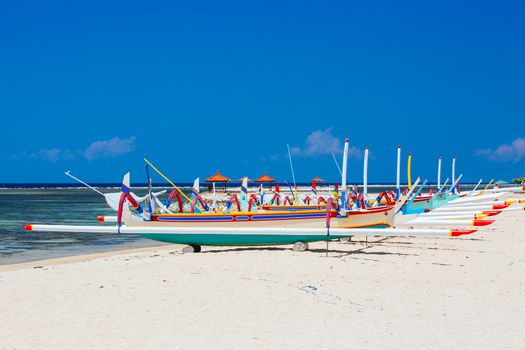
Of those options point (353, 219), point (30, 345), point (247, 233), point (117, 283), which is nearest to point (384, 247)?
point (353, 219)

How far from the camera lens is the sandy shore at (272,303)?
6.63 m

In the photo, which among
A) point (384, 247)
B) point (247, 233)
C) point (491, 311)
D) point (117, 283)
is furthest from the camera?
point (384, 247)

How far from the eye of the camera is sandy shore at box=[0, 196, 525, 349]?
21.8 ft

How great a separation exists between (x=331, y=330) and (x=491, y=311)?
2324 millimetres

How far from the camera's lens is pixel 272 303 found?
8320 mm

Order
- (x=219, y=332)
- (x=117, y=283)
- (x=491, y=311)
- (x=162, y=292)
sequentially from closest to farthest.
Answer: (x=219, y=332) < (x=491, y=311) < (x=162, y=292) < (x=117, y=283)

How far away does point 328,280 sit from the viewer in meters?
10.1

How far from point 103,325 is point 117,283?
100 inches

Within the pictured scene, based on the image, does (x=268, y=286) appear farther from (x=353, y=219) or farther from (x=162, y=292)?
(x=353, y=219)

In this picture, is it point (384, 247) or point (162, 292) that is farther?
point (384, 247)

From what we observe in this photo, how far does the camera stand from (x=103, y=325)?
23.7ft

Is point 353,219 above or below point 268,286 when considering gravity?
above

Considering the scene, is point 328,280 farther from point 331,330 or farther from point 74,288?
point 74,288

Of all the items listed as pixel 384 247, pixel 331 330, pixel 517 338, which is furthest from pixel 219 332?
pixel 384 247
